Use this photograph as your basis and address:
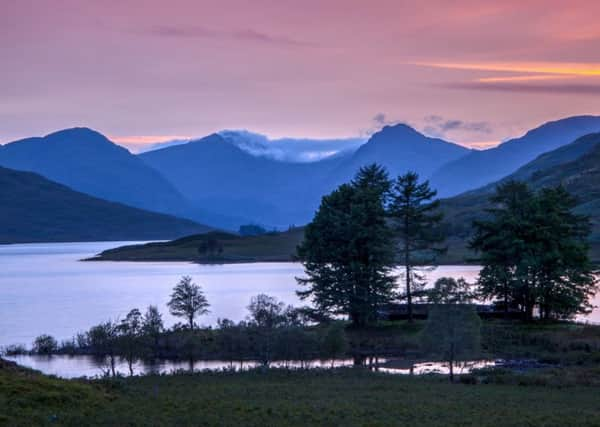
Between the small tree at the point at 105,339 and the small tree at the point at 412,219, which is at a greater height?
the small tree at the point at 412,219

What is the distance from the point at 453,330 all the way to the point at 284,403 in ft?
58.7

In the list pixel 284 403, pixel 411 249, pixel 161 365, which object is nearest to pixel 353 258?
pixel 411 249

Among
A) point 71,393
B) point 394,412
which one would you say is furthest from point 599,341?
point 71,393

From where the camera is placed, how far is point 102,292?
125562mm

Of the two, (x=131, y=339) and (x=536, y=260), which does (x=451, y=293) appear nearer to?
(x=536, y=260)

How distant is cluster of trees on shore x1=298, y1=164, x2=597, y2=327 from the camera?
70.1 meters

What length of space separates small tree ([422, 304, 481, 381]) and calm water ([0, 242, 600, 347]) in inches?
1358

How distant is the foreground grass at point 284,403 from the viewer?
3066 centimetres

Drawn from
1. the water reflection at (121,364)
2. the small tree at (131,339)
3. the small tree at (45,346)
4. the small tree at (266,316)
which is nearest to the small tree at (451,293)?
the water reflection at (121,364)

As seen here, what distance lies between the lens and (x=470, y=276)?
13662 cm

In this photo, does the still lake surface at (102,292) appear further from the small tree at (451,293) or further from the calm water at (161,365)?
the small tree at (451,293)

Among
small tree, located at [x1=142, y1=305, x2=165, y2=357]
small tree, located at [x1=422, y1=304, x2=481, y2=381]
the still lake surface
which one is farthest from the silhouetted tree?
small tree, located at [x1=422, y1=304, x2=481, y2=381]

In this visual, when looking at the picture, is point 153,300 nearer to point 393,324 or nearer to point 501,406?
point 393,324

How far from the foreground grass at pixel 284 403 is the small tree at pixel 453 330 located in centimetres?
521
